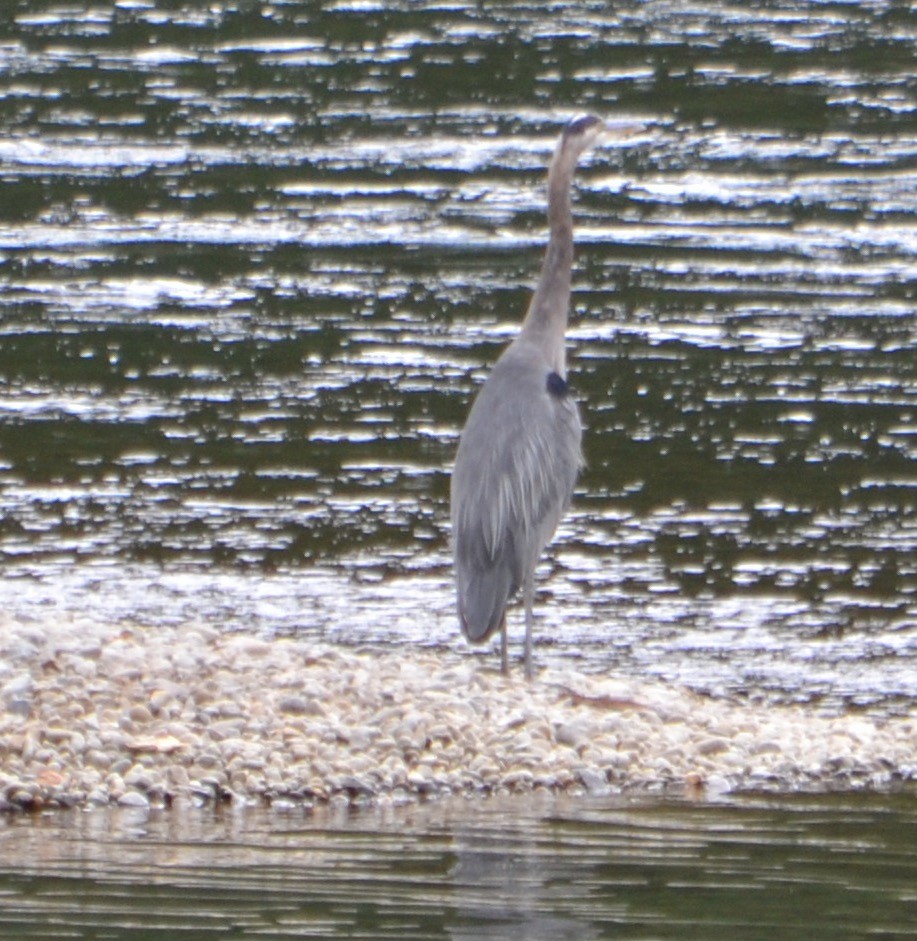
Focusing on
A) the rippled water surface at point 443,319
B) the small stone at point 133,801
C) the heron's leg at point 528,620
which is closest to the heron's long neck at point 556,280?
the heron's leg at point 528,620

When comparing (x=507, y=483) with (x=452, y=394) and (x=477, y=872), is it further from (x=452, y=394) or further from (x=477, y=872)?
(x=452, y=394)

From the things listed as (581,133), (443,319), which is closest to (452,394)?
(443,319)

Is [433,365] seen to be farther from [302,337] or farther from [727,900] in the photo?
[727,900]

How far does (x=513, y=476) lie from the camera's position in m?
10.4

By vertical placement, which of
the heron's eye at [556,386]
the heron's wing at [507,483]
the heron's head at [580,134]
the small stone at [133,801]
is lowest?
the small stone at [133,801]

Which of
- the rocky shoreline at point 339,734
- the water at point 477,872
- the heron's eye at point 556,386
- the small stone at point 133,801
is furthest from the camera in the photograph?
the heron's eye at point 556,386

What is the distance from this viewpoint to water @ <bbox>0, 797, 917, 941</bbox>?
20.5ft

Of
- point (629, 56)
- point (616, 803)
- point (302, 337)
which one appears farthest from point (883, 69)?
point (616, 803)

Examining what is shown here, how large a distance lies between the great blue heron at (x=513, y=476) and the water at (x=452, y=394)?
2.87 feet

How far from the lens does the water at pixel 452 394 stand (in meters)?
7.09

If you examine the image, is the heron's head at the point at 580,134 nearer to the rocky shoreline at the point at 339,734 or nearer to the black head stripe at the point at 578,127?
the black head stripe at the point at 578,127

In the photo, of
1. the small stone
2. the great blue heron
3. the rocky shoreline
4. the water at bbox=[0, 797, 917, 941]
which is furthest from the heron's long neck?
the small stone

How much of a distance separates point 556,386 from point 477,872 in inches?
163

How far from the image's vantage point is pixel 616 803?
27.2ft
